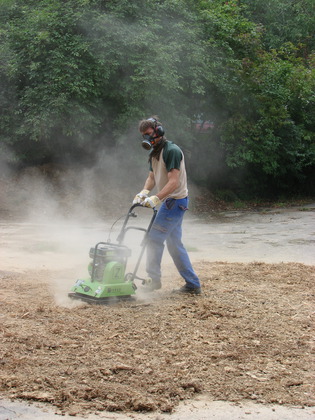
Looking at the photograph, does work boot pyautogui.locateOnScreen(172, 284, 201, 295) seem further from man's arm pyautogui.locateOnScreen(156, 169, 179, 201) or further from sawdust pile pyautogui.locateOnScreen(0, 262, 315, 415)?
man's arm pyautogui.locateOnScreen(156, 169, 179, 201)

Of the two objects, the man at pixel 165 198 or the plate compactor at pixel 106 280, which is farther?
the man at pixel 165 198

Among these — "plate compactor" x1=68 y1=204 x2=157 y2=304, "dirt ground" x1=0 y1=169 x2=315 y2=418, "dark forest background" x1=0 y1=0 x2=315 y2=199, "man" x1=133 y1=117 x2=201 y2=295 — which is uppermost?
"dark forest background" x1=0 y1=0 x2=315 y2=199

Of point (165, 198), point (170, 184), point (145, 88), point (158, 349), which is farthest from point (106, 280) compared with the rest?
point (145, 88)

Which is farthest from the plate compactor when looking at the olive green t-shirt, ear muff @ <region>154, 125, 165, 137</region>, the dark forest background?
the dark forest background

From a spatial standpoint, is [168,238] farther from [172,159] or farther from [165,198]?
[172,159]

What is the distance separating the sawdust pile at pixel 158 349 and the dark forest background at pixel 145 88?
9464 mm

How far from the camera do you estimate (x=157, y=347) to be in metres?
4.39

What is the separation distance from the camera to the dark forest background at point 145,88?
14.7m

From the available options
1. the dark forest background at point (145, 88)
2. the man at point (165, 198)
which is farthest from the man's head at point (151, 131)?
the dark forest background at point (145, 88)

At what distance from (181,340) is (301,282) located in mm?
2785

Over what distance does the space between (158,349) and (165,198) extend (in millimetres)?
1862

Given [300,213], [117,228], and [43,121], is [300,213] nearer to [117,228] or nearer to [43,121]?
[117,228]

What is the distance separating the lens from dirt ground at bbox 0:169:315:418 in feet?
11.6

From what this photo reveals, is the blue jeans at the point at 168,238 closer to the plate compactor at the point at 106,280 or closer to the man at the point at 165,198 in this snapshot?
the man at the point at 165,198
